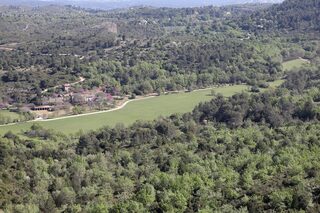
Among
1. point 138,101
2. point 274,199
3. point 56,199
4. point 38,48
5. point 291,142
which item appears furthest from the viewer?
point 38,48

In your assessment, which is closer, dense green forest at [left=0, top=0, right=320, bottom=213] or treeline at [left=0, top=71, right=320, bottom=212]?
treeline at [left=0, top=71, right=320, bottom=212]

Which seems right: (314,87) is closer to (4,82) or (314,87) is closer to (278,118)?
(278,118)

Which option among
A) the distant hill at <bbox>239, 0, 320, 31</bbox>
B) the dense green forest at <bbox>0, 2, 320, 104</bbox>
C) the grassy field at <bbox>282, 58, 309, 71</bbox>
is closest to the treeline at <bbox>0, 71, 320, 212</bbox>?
the dense green forest at <bbox>0, 2, 320, 104</bbox>

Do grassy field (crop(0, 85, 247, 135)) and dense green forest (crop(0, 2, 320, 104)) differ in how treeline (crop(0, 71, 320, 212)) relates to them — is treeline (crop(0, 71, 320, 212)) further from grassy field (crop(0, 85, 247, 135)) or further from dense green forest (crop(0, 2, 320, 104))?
dense green forest (crop(0, 2, 320, 104))

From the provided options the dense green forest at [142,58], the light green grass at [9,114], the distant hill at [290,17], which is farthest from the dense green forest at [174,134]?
the light green grass at [9,114]

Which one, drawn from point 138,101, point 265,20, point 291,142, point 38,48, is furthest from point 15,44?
point 291,142

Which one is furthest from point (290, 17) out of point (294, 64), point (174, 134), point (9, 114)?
point (174, 134)
